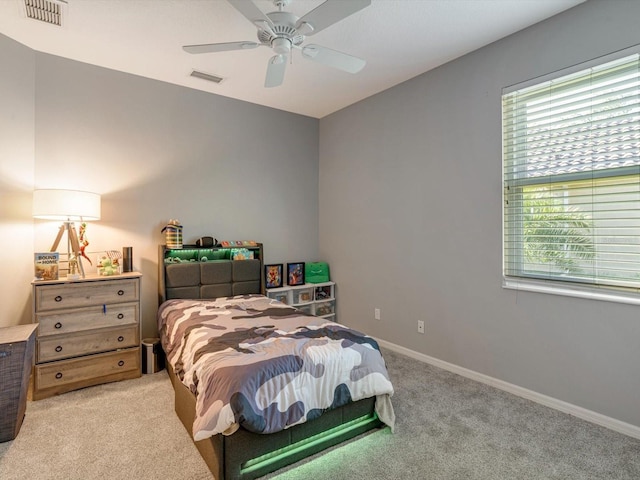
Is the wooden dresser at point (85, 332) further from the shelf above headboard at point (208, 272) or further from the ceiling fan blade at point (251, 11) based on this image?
the ceiling fan blade at point (251, 11)

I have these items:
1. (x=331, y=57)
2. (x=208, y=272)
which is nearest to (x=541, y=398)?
(x=331, y=57)

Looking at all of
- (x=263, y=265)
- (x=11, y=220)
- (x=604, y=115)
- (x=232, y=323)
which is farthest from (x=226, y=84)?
(x=604, y=115)

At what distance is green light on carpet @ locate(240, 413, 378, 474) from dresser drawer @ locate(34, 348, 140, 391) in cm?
181

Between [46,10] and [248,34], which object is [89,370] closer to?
[46,10]

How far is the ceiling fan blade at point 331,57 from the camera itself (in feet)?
7.22

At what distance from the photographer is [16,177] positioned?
289 cm

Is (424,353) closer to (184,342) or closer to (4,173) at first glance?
(184,342)

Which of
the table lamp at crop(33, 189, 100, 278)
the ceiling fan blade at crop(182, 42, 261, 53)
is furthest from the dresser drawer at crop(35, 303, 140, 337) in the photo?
the ceiling fan blade at crop(182, 42, 261, 53)

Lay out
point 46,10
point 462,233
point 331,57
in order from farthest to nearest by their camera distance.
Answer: point 462,233 < point 46,10 < point 331,57

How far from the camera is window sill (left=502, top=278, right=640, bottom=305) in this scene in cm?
222

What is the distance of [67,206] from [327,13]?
95.7 inches

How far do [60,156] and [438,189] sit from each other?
3540 millimetres

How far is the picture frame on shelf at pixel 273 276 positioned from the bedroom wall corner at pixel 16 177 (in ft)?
7.35

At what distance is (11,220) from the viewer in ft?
9.37
